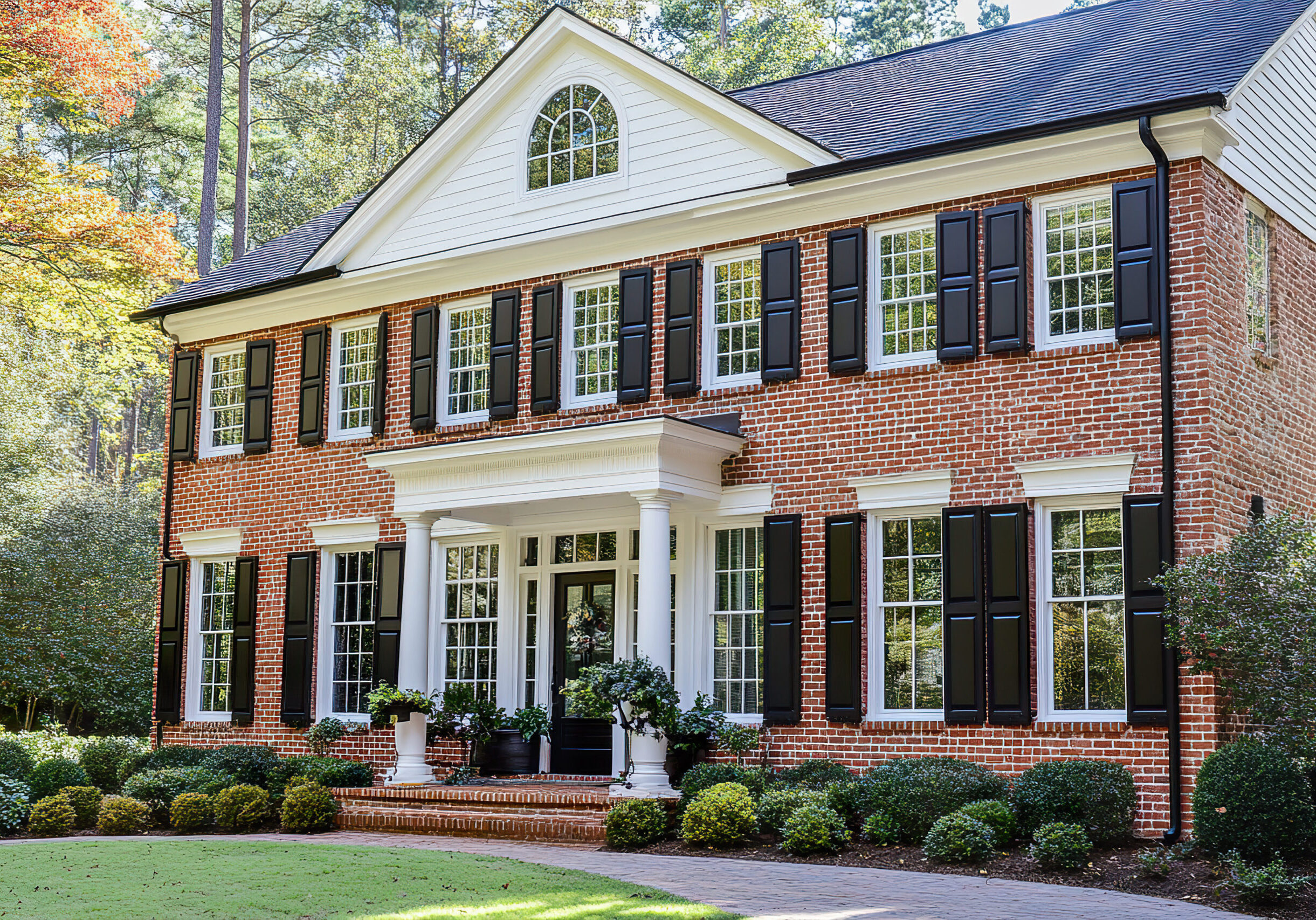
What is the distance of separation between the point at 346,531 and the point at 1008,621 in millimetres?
8886

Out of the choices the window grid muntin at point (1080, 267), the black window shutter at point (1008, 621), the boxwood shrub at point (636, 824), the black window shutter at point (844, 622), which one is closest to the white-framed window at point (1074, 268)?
the window grid muntin at point (1080, 267)

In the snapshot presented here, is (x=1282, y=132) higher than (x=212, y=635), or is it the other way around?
(x=1282, y=132)

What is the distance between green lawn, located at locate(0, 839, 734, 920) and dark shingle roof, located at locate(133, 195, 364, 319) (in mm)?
8838

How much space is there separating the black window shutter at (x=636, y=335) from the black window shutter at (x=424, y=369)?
2821mm

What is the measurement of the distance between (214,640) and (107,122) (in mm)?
16356

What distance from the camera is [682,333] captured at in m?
15.7

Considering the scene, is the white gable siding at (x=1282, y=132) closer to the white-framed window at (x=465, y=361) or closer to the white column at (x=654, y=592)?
the white column at (x=654, y=592)

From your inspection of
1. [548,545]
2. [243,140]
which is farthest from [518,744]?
A: [243,140]

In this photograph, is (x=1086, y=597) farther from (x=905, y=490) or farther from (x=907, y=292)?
(x=907, y=292)

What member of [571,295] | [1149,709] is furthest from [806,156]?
[1149,709]

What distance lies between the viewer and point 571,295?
55.4ft

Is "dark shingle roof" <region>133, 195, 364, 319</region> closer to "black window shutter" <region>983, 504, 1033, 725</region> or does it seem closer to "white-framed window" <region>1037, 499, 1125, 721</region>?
"black window shutter" <region>983, 504, 1033, 725</region>

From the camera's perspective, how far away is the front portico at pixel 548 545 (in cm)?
1445


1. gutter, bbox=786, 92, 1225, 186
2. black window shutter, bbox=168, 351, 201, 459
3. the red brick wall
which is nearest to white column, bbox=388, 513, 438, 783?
the red brick wall
